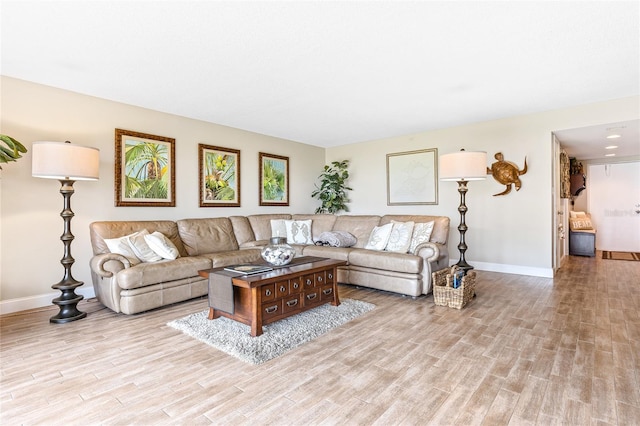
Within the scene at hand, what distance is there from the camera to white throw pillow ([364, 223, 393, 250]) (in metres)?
4.15

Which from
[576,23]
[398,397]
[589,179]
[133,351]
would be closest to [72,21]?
[133,351]

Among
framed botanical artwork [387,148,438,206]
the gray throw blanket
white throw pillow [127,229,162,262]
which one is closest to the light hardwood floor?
white throw pillow [127,229,162,262]

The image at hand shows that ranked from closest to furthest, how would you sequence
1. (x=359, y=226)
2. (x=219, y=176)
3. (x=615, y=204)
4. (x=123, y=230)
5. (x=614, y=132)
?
(x=123, y=230) → (x=614, y=132) → (x=359, y=226) → (x=219, y=176) → (x=615, y=204)

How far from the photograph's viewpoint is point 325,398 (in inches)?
68.4

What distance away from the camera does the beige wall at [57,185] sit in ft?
10.6

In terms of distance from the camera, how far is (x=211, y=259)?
3.77 m

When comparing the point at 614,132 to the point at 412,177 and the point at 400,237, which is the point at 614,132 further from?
the point at 400,237

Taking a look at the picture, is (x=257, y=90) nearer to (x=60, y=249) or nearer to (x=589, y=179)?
(x=60, y=249)

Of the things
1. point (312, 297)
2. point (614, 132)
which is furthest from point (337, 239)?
point (614, 132)

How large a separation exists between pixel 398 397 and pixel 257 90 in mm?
3278

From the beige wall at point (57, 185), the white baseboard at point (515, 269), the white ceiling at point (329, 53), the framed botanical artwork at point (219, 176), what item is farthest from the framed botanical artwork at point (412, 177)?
the beige wall at point (57, 185)

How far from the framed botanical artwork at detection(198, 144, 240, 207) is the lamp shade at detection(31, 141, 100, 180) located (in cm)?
188

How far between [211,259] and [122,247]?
3.00ft

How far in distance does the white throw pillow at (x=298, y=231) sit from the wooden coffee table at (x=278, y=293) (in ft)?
5.92
